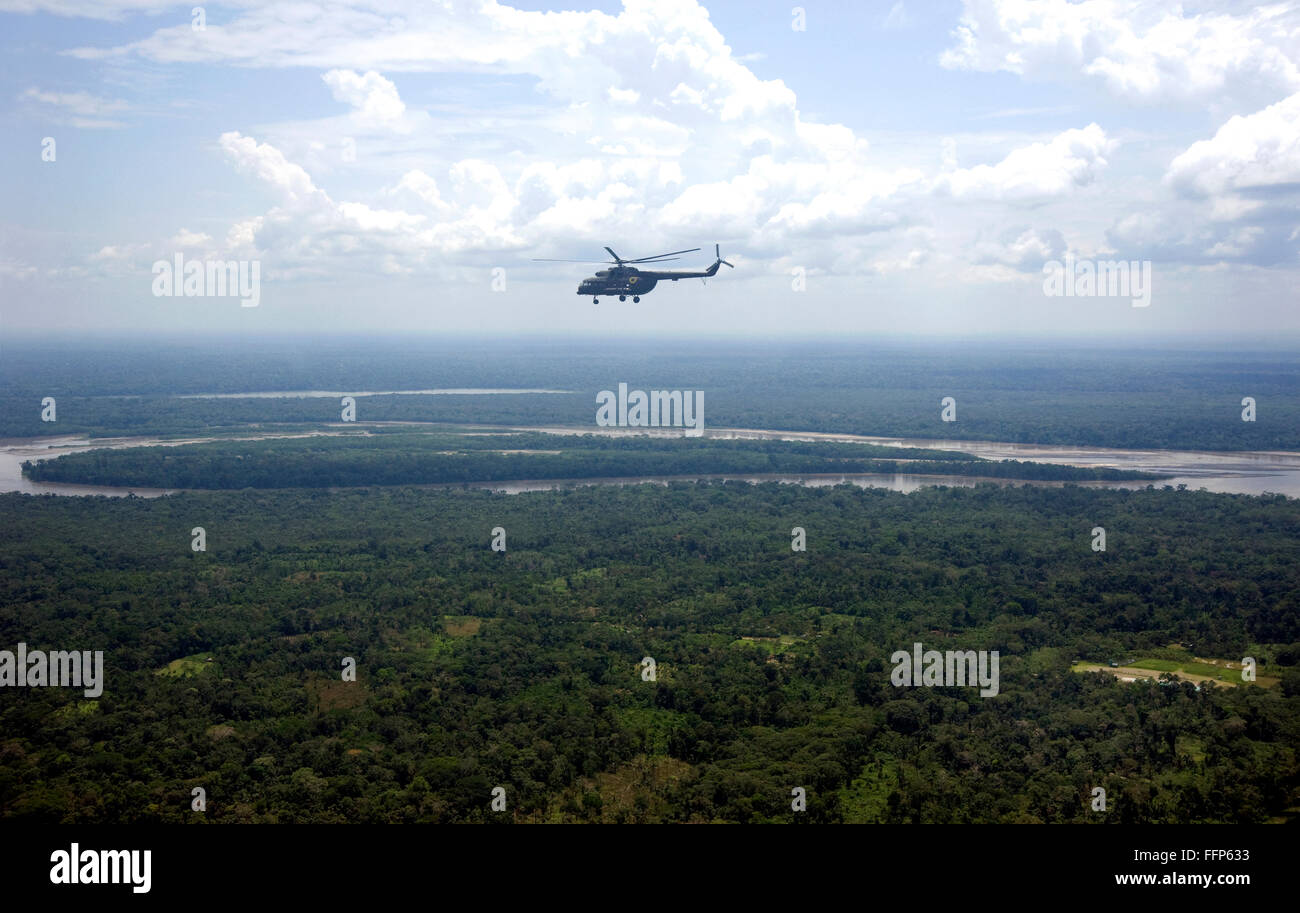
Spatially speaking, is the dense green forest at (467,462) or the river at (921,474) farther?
the dense green forest at (467,462)

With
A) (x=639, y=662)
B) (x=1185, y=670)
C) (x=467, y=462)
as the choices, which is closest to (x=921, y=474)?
(x=467, y=462)

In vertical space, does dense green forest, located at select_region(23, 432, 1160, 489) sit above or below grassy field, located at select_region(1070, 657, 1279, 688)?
above

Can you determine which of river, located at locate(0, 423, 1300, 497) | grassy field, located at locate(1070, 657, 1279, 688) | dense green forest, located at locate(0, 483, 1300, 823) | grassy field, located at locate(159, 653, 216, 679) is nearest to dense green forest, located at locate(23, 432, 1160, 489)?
river, located at locate(0, 423, 1300, 497)

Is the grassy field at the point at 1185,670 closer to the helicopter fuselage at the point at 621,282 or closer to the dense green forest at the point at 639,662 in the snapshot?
the dense green forest at the point at 639,662

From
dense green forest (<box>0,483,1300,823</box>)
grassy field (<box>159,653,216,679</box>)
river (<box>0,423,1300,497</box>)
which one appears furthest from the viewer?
river (<box>0,423,1300,497</box>)

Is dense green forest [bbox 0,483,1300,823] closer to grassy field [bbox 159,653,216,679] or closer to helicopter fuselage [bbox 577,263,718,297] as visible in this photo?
grassy field [bbox 159,653,216,679]

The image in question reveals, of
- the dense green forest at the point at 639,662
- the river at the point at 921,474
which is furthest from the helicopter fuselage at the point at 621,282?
the river at the point at 921,474

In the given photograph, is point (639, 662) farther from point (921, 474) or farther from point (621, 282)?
point (921, 474)
